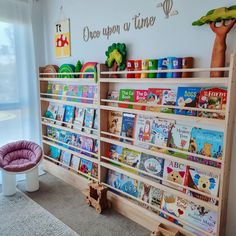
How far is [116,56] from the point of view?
2037 millimetres

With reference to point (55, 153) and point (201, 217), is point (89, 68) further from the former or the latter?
point (201, 217)

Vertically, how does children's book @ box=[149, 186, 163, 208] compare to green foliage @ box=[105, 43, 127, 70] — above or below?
below

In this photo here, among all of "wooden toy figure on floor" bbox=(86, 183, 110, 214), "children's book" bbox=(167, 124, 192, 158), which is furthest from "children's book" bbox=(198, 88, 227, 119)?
"wooden toy figure on floor" bbox=(86, 183, 110, 214)

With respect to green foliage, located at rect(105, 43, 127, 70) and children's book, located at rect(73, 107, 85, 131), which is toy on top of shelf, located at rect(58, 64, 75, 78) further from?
green foliage, located at rect(105, 43, 127, 70)

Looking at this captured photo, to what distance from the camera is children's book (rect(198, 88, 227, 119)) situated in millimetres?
1484

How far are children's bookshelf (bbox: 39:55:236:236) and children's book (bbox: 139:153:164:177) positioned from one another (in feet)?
0.16

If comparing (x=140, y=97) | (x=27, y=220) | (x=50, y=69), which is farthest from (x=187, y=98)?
(x=50, y=69)

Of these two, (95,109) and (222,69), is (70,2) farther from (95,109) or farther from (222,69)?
(222,69)

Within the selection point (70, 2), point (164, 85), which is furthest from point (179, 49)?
point (70, 2)

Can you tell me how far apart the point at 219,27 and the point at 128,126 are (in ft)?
3.49

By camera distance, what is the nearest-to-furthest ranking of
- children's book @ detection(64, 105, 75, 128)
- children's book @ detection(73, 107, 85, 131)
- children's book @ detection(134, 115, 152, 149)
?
children's book @ detection(134, 115, 152, 149) < children's book @ detection(73, 107, 85, 131) < children's book @ detection(64, 105, 75, 128)

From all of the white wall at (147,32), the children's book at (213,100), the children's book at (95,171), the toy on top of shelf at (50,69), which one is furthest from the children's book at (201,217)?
the toy on top of shelf at (50,69)

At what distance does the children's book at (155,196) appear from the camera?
6.20 ft

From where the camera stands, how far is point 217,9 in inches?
55.5
